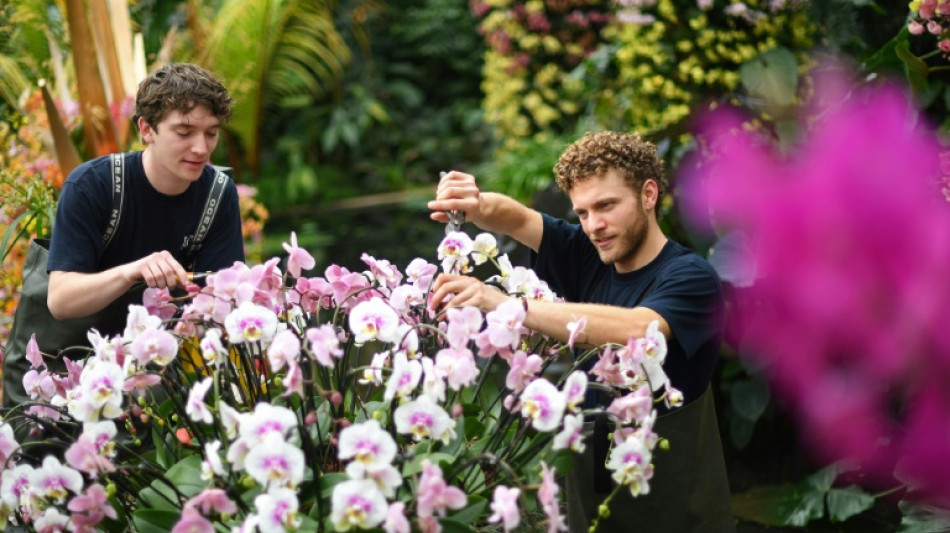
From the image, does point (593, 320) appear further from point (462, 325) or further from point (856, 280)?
point (856, 280)

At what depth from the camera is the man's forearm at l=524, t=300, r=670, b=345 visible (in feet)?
5.15

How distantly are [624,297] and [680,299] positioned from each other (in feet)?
0.61

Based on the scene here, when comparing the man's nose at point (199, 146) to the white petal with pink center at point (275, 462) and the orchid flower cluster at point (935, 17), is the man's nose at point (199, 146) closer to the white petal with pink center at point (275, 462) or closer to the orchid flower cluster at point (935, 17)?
the white petal with pink center at point (275, 462)

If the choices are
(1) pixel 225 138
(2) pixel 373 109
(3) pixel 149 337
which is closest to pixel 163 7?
(3) pixel 149 337

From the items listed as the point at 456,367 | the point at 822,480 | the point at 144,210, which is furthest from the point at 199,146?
the point at 822,480

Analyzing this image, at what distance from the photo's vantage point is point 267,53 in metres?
10.5

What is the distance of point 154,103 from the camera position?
212cm

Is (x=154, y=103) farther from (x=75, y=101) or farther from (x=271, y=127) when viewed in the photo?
(x=271, y=127)

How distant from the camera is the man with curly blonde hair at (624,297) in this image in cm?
162

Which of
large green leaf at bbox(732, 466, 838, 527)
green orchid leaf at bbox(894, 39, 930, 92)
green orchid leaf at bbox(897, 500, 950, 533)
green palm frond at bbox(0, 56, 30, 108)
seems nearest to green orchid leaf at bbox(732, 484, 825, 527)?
large green leaf at bbox(732, 466, 838, 527)

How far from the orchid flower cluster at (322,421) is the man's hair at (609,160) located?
0.33 meters

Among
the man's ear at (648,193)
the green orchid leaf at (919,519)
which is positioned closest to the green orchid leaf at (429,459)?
the man's ear at (648,193)

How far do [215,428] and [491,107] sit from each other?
7724 millimetres

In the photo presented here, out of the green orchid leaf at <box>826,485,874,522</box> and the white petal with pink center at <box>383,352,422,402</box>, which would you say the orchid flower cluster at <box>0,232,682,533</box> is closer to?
the white petal with pink center at <box>383,352,422,402</box>
